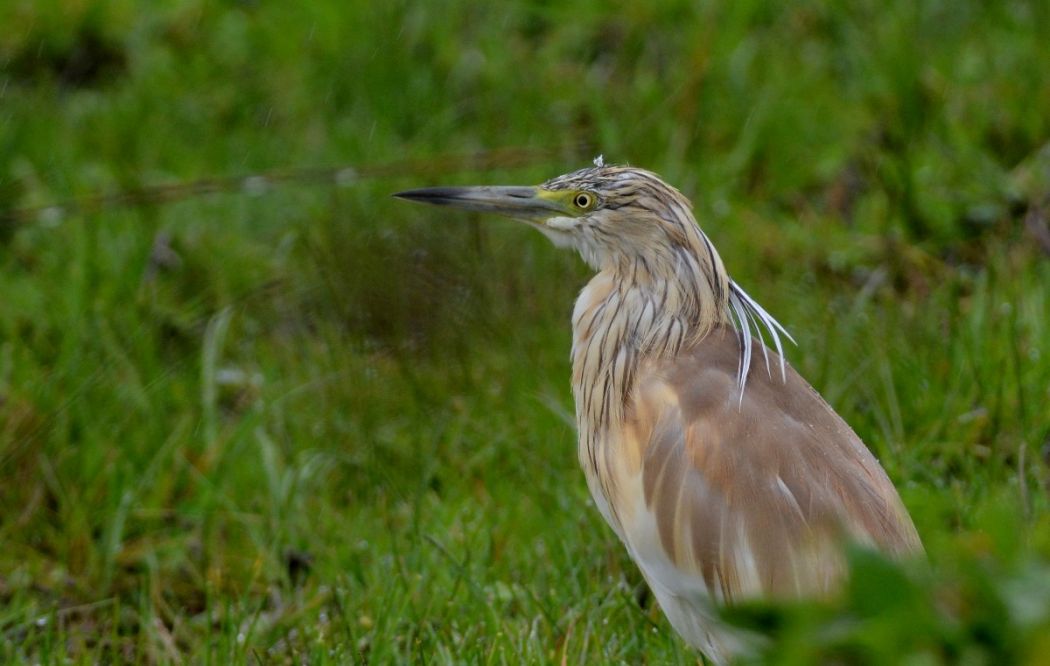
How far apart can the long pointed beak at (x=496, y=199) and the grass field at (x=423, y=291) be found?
8.6 inches

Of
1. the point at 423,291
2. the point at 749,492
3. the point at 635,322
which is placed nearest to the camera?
the point at 749,492

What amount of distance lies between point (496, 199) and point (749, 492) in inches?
34.7

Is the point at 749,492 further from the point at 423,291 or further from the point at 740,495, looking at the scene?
the point at 423,291

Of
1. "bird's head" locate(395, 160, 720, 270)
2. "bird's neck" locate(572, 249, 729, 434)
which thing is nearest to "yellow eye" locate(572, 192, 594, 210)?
"bird's head" locate(395, 160, 720, 270)

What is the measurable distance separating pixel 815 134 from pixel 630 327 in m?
2.56

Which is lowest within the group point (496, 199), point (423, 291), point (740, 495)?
point (740, 495)

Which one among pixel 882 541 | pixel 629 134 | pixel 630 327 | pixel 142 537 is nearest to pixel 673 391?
pixel 630 327

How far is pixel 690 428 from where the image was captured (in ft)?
8.43

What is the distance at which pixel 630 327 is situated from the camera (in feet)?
9.36

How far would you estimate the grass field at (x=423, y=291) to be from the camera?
3.24 m

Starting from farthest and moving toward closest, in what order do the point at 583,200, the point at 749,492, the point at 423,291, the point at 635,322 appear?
1. the point at 423,291
2. the point at 583,200
3. the point at 635,322
4. the point at 749,492

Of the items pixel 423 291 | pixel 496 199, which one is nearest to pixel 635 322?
pixel 496 199

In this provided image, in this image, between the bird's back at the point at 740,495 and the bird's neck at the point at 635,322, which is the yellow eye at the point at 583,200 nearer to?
the bird's neck at the point at 635,322

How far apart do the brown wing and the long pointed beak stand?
1.80 feet
